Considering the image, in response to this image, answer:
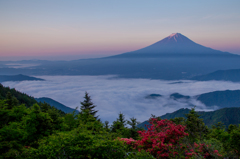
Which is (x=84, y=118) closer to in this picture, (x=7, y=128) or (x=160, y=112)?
(x=7, y=128)

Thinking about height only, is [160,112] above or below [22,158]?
below

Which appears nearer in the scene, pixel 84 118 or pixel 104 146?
pixel 104 146

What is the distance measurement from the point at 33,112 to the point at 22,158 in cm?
456

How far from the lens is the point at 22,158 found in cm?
680

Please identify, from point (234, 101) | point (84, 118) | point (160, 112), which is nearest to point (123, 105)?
point (160, 112)

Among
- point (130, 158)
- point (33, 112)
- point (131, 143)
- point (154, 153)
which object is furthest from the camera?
point (33, 112)

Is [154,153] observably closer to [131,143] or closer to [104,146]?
[131,143]

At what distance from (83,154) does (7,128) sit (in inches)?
218

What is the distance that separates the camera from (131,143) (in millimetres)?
8539

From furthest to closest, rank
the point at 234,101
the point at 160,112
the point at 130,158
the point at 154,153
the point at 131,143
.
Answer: the point at 234,101, the point at 160,112, the point at 131,143, the point at 154,153, the point at 130,158

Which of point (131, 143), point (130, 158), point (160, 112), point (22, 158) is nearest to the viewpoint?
point (130, 158)

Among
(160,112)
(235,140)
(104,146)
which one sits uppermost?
(104,146)

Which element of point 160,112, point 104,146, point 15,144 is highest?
point 104,146

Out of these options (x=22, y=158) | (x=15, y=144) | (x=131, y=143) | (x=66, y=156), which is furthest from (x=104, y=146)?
(x=15, y=144)
